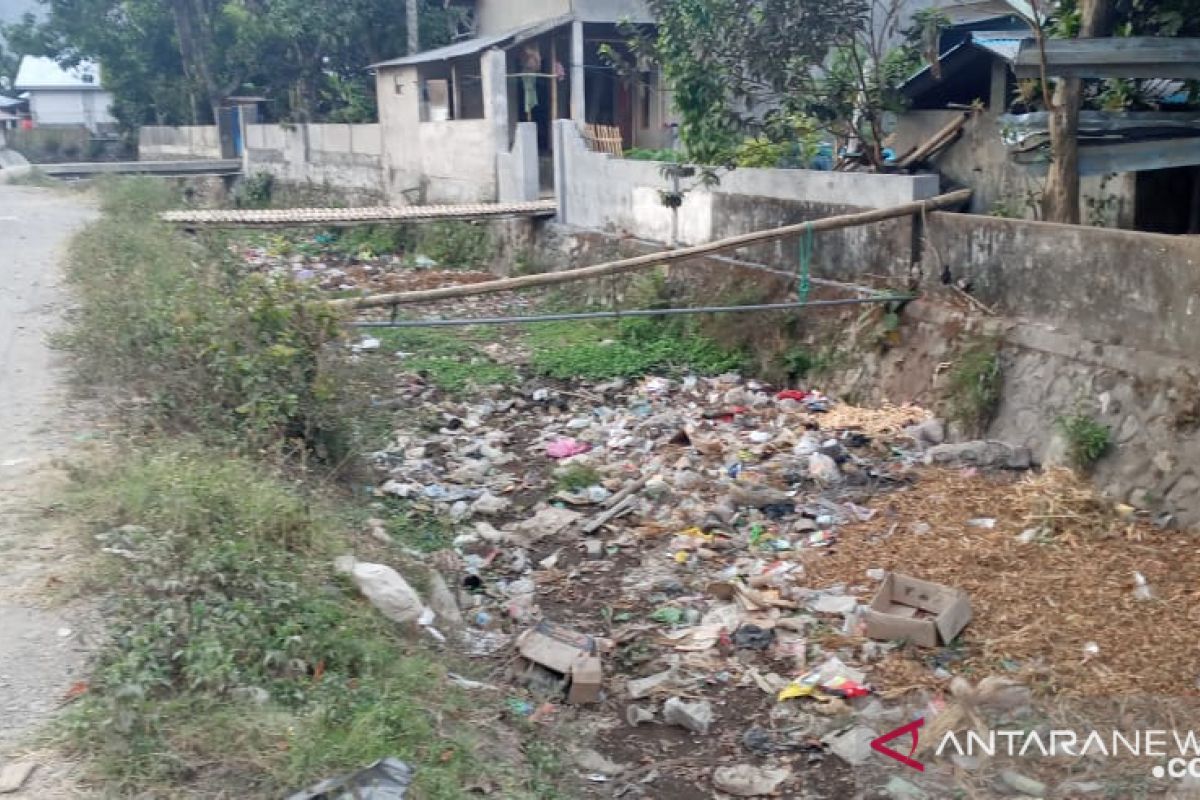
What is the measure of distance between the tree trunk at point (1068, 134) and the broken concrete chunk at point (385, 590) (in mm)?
4556

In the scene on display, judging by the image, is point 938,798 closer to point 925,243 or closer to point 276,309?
point 276,309

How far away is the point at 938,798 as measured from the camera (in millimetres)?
3582

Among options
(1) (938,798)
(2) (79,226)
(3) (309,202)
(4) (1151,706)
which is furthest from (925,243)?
(3) (309,202)

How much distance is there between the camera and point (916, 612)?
4.65 meters

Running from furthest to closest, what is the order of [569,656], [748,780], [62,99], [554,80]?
[62,99]
[554,80]
[569,656]
[748,780]

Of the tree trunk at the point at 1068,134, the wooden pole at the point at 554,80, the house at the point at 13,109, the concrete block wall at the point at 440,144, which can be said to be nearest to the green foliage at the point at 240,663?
the tree trunk at the point at 1068,134

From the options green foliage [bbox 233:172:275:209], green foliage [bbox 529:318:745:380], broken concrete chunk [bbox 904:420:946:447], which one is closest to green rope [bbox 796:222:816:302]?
green foliage [bbox 529:318:745:380]

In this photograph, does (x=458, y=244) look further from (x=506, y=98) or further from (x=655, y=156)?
(x=655, y=156)

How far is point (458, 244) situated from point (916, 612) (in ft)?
33.5

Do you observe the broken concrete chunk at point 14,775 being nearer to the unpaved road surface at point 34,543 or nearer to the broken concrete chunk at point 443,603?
the unpaved road surface at point 34,543

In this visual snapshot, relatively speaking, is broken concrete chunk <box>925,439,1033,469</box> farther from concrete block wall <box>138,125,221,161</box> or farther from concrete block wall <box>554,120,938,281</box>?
concrete block wall <box>138,125,221,161</box>

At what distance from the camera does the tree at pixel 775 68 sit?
8.62 metres

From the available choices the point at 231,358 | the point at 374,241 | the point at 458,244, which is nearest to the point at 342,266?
the point at 374,241

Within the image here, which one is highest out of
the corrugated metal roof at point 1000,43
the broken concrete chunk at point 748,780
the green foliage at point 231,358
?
the corrugated metal roof at point 1000,43
